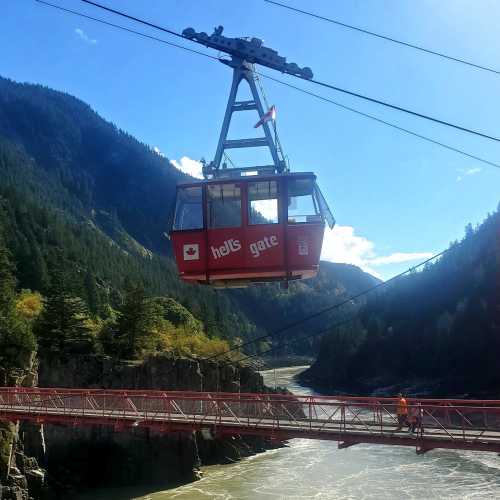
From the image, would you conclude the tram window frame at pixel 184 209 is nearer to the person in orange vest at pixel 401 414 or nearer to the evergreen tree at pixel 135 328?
the person in orange vest at pixel 401 414

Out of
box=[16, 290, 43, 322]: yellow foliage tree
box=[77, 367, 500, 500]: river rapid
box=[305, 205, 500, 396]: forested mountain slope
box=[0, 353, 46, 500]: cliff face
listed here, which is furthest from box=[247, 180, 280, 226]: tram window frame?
box=[305, 205, 500, 396]: forested mountain slope

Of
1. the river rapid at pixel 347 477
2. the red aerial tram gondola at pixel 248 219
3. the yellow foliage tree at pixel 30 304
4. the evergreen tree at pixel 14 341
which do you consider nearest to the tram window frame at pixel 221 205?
the red aerial tram gondola at pixel 248 219

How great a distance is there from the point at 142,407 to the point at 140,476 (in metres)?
22.5

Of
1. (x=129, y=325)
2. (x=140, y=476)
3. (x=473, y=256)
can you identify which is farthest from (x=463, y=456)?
(x=473, y=256)

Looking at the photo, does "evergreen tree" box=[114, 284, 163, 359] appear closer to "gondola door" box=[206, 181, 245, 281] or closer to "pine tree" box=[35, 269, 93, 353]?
"pine tree" box=[35, 269, 93, 353]

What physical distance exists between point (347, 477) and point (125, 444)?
18089 millimetres

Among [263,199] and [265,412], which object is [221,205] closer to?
[263,199]

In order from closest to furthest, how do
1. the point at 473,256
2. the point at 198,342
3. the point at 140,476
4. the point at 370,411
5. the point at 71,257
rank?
the point at 370,411, the point at 140,476, the point at 198,342, the point at 71,257, the point at 473,256

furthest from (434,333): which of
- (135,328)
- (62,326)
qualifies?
(62,326)

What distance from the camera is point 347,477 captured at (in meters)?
45.4

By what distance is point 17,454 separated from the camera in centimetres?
3719

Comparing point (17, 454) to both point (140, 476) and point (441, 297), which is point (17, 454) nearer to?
point (140, 476)

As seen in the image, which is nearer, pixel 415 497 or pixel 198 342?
pixel 415 497

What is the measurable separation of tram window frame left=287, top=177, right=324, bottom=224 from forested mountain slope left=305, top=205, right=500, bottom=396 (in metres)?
89.6
